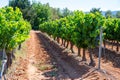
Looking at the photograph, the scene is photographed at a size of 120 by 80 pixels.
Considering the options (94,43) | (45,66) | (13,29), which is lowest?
(45,66)

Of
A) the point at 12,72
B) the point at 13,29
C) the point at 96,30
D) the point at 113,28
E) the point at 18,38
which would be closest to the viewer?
the point at 13,29

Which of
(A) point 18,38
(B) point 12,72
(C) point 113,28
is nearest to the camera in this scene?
(A) point 18,38

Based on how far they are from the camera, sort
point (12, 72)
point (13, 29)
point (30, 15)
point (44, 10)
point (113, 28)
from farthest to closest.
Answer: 1. point (44, 10)
2. point (30, 15)
3. point (113, 28)
4. point (12, 72)
5. point (13, 29)

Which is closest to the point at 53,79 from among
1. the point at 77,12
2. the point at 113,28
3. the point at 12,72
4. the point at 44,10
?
the point at 12,72

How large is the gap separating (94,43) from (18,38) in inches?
277

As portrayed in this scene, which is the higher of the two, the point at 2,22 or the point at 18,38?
the point at 2,22

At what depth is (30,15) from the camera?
331ft

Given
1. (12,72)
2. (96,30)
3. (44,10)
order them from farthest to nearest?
(44,10)
(96,30)
(12,72)

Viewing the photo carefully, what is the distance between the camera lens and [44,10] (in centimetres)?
10969

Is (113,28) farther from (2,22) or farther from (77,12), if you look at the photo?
(2,22)

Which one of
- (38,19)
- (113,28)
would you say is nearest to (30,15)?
(38,19)

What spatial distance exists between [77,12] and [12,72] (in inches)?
340

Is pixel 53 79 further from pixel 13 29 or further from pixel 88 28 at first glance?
pixel 88 28

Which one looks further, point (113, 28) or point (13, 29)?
point (113, 28)
